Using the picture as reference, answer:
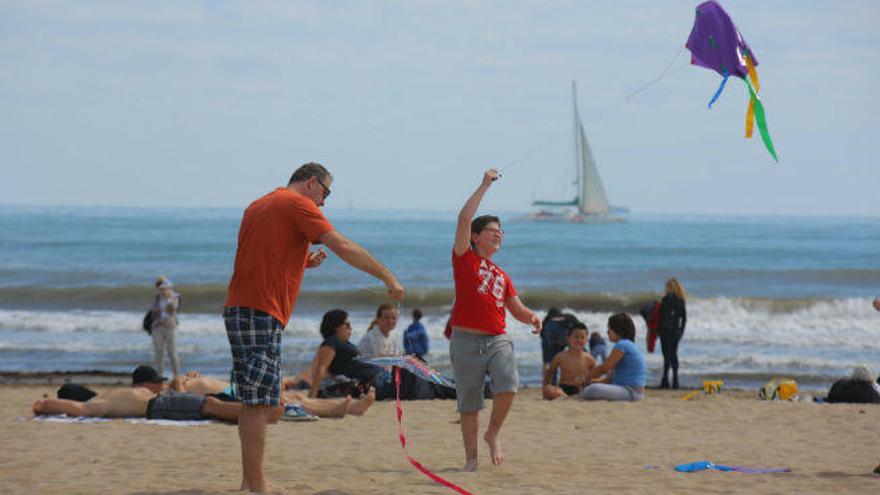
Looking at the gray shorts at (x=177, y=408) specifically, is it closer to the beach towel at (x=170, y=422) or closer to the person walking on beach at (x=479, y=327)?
the beach towel at (x=170, y=422)

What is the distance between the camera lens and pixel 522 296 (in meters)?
27.1

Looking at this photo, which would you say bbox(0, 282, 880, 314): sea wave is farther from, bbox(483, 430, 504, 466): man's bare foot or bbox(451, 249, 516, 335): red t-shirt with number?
bbox(451, 249, 516, 335): red t-shirt with number

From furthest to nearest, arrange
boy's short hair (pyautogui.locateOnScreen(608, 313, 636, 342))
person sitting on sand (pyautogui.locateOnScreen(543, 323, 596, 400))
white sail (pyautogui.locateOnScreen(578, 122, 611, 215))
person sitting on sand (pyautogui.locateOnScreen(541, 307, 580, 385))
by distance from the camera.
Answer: white sail (pyautogui.locateOnScreen(578, 122, 611, 215))
person sitting on sand (pyautogui.locateOnScreen(541, 307, 580, 385))
person sitting on sand (pyautogui.locateOnScreen(543, 323, 596, 400))
boy's short hair (pyautogui.locateOnScreen(608, 313, 636, 342))

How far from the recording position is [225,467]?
6359mm

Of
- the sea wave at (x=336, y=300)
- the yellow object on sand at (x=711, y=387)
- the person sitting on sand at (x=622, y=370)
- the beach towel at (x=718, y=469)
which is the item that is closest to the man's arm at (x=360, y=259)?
the beach towel at (x=718, y=469)

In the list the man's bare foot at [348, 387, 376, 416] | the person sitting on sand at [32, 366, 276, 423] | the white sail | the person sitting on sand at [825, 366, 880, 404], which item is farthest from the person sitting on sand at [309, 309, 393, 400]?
the white sail

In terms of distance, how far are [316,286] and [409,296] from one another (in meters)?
2.86

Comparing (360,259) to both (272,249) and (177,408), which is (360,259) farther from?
(177,408)

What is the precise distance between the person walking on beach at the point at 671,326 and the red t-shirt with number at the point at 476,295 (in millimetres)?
7912

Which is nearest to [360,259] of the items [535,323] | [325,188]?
[325,188]

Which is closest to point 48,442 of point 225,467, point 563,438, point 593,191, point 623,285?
point 225,467

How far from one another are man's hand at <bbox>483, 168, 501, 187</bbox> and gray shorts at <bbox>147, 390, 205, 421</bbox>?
3753 millimetres

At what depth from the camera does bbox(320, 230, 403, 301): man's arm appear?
15.5ft

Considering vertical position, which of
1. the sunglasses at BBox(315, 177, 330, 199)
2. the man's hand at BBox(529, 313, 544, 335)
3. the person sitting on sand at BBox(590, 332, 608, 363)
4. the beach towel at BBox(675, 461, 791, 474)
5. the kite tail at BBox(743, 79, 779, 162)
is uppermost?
the kite tail at BBox(743, 79, 779, 162)
